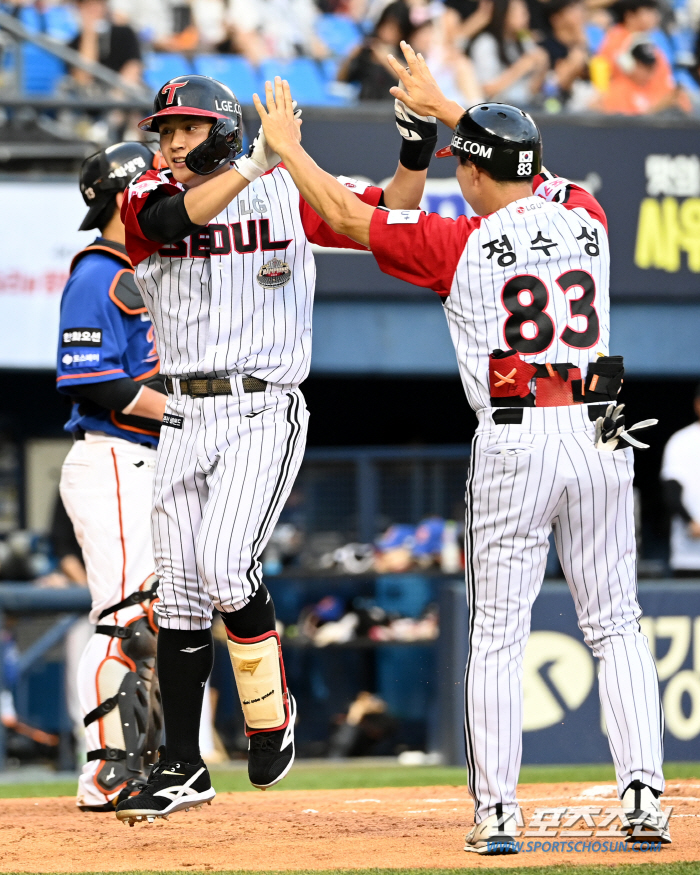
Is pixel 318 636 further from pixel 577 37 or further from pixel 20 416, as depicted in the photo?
pixel 577 37

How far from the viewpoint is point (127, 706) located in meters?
4.98

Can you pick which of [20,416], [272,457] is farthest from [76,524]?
[20,416]

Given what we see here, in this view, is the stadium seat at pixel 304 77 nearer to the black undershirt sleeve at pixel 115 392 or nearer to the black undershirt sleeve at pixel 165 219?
the black undershirt sleeve at pixel 115 392

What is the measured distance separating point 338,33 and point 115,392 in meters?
8.80

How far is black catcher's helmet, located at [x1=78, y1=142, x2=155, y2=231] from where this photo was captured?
5.20 m

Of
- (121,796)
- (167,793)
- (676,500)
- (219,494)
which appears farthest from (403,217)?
(676,500)

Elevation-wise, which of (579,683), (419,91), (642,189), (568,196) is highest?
(642,189)

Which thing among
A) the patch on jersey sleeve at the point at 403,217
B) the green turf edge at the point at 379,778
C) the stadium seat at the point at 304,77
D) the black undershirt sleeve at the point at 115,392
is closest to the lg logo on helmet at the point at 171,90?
the patch on jersey sleeve at the point at 403,217

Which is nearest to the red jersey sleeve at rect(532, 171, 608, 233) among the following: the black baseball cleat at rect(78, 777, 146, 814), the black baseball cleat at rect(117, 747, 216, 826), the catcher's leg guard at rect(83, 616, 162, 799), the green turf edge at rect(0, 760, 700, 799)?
the black baseball cleat at rect(117, 747, 216, 826)

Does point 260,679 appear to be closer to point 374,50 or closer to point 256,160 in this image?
point 256,160

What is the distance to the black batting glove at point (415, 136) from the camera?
4137 mm

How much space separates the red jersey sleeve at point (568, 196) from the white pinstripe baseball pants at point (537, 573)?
2.04 feet

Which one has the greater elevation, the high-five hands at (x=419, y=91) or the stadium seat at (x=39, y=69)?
the stadium seat at (x=39, y=69)

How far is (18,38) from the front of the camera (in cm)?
1030
